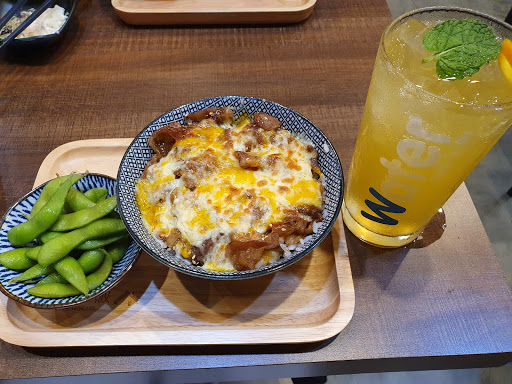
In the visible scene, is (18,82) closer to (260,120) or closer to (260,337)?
(260,120)

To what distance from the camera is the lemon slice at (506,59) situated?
103 cm

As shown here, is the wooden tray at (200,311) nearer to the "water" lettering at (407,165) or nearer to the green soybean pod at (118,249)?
the green soybean pod at (118,249)

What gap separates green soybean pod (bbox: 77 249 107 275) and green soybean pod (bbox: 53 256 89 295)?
0.03m

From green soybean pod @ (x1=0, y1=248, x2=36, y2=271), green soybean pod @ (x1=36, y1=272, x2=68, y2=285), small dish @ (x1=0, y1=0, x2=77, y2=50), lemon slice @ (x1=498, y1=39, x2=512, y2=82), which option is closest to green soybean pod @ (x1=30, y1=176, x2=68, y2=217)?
green soybean pod @ (x1=0, y1=248, x2=36, y2=271)

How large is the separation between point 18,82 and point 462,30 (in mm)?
2193

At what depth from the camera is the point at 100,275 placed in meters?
1.34

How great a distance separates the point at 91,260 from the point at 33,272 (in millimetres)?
190

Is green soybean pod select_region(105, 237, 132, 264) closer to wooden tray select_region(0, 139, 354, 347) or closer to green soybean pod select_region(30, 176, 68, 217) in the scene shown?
wooden tray select_region(0, 139, 354, 347)

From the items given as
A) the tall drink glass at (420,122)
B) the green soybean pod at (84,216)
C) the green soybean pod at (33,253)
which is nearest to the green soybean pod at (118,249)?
the green soybean pod at (84,216)

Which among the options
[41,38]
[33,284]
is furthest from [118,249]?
[41,38]

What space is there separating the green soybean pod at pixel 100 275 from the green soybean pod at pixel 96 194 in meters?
0.27

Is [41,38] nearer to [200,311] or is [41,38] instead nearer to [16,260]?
[16,260]

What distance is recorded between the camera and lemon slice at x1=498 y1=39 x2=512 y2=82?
3.36 feet

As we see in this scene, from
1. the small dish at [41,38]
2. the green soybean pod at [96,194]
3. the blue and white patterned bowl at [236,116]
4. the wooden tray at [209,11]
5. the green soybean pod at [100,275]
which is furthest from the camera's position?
the wooden tray at [209,11]
